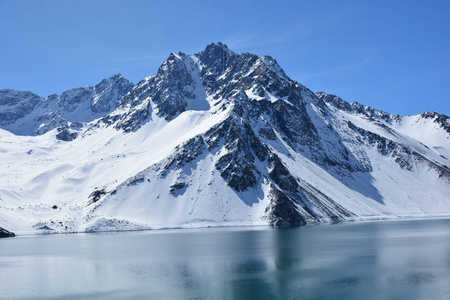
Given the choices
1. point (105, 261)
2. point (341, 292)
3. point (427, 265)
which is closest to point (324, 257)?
point (427, 265)

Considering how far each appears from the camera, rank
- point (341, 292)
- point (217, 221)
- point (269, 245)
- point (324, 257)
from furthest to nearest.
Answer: point (217, 221), point (269, 245), point (324, 257), point (341, 292)

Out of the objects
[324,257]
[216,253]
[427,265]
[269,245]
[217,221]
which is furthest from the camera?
[217,221]

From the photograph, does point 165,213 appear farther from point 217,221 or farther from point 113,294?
point 113,294

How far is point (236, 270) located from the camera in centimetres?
7906

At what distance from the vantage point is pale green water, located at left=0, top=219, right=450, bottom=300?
6234 centimetres

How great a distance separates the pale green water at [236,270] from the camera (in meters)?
62.3

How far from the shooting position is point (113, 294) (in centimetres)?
6322

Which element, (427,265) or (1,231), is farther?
(1,231)

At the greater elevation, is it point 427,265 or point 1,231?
point 1,231

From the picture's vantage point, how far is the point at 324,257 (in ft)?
303

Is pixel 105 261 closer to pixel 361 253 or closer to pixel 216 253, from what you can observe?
pixel 216 253

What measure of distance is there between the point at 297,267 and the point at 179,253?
34.2 meters


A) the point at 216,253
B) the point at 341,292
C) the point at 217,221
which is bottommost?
the point at 341,292

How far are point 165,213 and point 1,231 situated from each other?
64.2 metres
